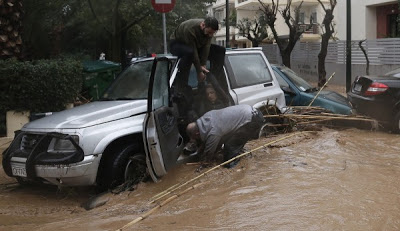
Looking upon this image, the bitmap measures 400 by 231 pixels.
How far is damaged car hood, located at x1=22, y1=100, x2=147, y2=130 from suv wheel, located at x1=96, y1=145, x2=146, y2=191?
403 millimetres

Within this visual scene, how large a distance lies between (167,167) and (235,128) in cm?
108

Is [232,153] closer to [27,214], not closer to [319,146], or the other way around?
[319,146]

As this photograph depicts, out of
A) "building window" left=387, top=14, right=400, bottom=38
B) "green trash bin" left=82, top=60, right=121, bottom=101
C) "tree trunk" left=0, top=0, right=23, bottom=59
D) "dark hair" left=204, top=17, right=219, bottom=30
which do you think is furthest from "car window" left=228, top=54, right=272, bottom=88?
"building window" left=387, top=14, right=400, bottom=38

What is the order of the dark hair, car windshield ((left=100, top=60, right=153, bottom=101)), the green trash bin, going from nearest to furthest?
the dark hair
car windshield ((left=100, top=60, right=153, bottom=101))
the green trash bin

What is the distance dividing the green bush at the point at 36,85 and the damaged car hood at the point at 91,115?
11.9 ft

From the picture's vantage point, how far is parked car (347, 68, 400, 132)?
865cm

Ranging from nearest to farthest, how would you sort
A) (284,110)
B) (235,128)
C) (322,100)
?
(235,128), (284,110), (322,100)

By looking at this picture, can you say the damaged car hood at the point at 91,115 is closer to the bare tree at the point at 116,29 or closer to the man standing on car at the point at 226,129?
the man standing on car at the point at 226,129

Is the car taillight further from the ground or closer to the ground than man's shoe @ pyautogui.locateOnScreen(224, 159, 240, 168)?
further from the ground

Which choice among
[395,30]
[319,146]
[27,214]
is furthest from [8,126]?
[395,30]

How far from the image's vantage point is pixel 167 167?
4.99 meters

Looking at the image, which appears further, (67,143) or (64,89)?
(64,89)

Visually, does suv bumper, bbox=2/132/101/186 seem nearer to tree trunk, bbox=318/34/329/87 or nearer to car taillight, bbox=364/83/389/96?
car taillight, bbox=364/83/389/96

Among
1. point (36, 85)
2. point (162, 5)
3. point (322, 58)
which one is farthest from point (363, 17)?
point (36, 85)
